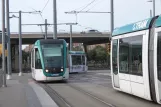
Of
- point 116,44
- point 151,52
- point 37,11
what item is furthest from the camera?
point 37,11

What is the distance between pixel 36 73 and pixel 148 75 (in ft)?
49.8

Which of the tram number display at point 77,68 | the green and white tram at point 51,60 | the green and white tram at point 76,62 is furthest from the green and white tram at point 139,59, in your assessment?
the tram number display at point 77,68

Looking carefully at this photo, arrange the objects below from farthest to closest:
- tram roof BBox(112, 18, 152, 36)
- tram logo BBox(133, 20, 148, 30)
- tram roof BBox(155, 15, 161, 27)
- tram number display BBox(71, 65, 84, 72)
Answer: tram number display BBox(71, 65, 84, 72) → tram logo BBox(133, 20, 148, 30) → tram roof BBox(112, 18, 152, 36) → tram roof BBox(155, 15, 161, 27)

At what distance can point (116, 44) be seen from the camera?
17.5 meters

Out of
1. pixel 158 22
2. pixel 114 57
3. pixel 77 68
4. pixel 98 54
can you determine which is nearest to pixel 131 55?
pixel 114 57

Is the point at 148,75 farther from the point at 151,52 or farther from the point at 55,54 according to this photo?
the point at 55,54

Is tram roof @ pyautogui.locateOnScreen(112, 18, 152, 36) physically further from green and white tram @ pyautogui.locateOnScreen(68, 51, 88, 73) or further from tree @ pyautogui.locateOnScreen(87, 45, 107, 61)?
tree @ pyautogui.locateOnScreen(87, 45, 107, 61)

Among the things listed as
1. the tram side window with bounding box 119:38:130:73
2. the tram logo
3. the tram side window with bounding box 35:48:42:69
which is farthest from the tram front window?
the tram logo

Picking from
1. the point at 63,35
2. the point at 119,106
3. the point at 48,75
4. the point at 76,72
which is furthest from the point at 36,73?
the point at 63,35

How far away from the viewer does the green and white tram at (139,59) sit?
42.0ft

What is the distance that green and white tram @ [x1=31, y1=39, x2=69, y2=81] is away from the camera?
26.5m

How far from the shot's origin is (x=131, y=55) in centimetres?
1529

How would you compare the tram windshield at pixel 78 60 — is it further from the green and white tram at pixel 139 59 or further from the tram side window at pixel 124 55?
the tram side window at pixel 124 55

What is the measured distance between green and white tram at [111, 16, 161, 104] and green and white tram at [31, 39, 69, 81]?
9358mm
